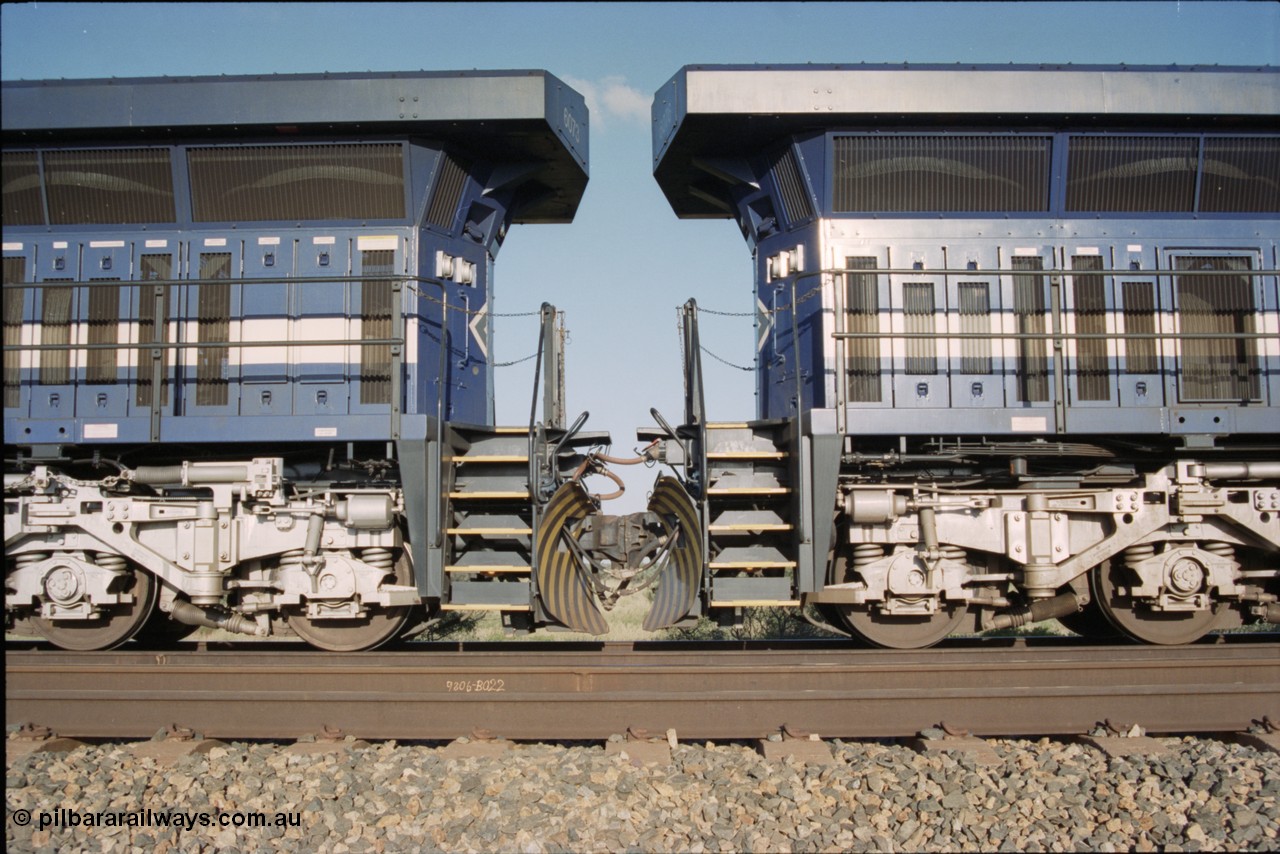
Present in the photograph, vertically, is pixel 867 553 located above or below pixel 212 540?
below

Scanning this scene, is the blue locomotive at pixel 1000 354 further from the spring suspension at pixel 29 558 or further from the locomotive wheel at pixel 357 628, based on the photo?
the spring suspension at pixel 29 558

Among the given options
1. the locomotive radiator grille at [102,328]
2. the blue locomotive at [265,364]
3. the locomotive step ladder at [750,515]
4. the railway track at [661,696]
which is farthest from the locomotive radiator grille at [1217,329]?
the locomotive radiator grille at [102,328]

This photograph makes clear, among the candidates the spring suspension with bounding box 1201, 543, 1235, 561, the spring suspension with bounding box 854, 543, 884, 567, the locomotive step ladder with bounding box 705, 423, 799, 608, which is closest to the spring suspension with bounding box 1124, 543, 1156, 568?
the spring suspension with bounding box 1201, 543, 1235, 561

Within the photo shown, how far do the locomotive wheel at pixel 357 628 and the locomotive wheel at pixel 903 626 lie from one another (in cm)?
315

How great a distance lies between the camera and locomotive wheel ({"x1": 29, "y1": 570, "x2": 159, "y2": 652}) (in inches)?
251

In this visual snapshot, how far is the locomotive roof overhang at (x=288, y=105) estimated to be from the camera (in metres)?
6.42

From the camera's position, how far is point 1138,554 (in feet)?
20.1

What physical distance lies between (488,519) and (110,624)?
9.53 feet

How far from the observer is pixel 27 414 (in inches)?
259

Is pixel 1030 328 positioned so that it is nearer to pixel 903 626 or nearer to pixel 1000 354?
pixel 1000 354

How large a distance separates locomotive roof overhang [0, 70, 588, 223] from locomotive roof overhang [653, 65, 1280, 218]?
1257 mm

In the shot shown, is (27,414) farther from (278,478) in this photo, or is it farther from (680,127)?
(680,127)

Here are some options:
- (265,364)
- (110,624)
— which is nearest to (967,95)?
(265,364)

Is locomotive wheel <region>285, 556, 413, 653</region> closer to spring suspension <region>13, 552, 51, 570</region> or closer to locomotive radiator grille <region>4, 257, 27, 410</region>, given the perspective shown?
spring suspension <region>13, 552, 51, 570</region>
